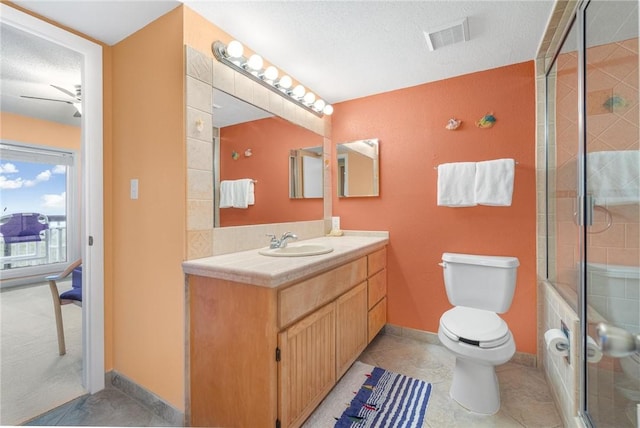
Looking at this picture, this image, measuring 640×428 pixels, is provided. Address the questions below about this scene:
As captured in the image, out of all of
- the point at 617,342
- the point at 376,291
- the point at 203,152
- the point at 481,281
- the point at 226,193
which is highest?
the point at 203,152

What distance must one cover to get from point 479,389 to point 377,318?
2.66ft

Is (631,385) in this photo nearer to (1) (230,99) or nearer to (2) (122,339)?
(1) (230,99)

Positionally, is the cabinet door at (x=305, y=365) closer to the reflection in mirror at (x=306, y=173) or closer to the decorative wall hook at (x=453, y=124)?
the reflection in mirror at (x=306, y=173)

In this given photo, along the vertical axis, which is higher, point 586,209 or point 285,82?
point 285,82

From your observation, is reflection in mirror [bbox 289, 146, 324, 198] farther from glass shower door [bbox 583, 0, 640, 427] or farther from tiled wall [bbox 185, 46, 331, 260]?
glass shower door [bbox 583, 0, 640, 427]

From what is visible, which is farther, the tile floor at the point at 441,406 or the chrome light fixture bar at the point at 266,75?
the chrome light fixture bar at the point at 266,75

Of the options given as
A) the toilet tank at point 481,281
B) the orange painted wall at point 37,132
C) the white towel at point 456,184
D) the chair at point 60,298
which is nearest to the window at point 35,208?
the orange painted wall at point 37,132

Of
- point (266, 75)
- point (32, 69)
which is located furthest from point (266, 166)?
point (32, 69)

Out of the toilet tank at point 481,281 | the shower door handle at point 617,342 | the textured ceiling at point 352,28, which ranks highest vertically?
the textured ceiling at point 352,28

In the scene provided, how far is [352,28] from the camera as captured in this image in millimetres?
1620

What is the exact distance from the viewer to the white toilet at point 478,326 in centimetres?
151

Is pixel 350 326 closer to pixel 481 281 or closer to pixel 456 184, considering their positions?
pixel 481 281

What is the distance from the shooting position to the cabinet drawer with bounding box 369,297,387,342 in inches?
83.4

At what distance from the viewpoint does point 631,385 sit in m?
1.12
